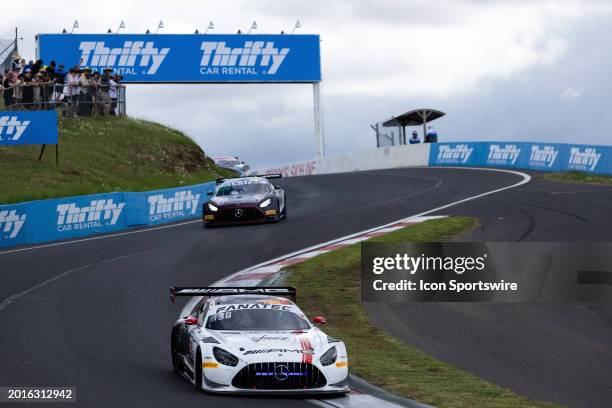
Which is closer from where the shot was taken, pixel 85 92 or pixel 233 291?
pixel 233 291

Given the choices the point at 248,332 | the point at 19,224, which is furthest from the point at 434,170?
the point at 248,332

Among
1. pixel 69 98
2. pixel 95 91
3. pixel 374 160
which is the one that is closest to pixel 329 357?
pixel 69 98

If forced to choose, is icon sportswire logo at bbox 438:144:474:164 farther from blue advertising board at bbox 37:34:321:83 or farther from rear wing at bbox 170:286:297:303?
rear wing at bbox 170:286:297:303

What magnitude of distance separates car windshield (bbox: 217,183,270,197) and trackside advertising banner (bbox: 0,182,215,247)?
9.87 feet

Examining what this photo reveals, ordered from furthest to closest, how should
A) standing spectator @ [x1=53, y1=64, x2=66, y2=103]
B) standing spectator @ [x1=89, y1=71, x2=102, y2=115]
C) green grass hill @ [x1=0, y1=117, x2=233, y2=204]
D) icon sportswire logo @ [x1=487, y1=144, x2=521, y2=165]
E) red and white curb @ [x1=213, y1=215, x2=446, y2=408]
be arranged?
icon sportswire logo @ [x1=487, y1=144, x2=521, y2=165]
standing spectator @ [x1=89, y1=71, x2=102, y2=115]
standing spectator @ [x1=53, y1=64, x2=66, y2=103]
green grass hill @ [x1=0, y1=117, x2=233, y2=204]
red and white curb @ [x1=213, y1=215, x2=446, y2=408]

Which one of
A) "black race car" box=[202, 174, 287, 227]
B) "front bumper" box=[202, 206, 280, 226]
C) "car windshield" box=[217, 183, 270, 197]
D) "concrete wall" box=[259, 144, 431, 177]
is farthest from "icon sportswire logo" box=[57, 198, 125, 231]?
"concrete wall" box=[259, 144, 431, 177]

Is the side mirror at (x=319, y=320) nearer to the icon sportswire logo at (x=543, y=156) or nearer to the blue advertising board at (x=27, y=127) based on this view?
the blue advertising board at (x=27, y=127)

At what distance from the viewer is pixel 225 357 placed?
37.8 ft

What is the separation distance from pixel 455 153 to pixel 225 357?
43028 millimetres

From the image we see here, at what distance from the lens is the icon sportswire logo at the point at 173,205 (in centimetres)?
3309

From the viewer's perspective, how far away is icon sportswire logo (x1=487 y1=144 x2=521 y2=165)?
49.7m

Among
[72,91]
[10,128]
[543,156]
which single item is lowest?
[543,156]

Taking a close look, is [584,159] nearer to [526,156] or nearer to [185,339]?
[526,156]

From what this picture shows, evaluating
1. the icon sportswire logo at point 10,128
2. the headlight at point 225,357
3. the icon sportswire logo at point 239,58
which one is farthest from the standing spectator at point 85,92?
the headlight at point 225,357
